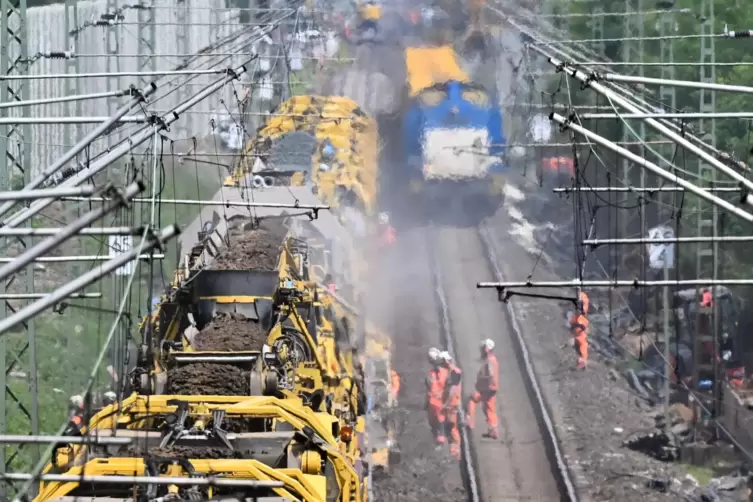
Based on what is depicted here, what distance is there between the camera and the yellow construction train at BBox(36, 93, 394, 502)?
858cm

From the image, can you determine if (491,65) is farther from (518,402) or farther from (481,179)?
(518,402)

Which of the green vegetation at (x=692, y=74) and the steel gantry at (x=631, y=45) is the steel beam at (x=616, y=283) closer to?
the green vegetation at (x=692, y=74)

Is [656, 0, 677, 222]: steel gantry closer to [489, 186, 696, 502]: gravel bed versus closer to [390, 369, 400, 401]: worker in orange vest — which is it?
[489, 186, 696, 502]: gravel bed

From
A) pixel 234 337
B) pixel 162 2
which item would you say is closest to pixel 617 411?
pixel 234 337

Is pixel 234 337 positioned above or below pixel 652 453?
above

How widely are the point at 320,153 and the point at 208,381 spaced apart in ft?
47.6

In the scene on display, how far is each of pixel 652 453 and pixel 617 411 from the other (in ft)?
5.68

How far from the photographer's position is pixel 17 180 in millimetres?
29766

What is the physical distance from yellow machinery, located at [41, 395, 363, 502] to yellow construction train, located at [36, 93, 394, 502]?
0.5 inches

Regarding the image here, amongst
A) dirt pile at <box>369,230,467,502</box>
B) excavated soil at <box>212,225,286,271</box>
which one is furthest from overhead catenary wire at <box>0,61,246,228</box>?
dirt pile at <box>369,230,467,502</box>

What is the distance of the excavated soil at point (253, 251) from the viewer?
54.6 feet

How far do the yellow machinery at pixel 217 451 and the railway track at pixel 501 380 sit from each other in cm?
680

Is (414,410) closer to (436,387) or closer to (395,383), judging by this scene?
(395,383)

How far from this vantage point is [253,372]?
12266 millimetres
